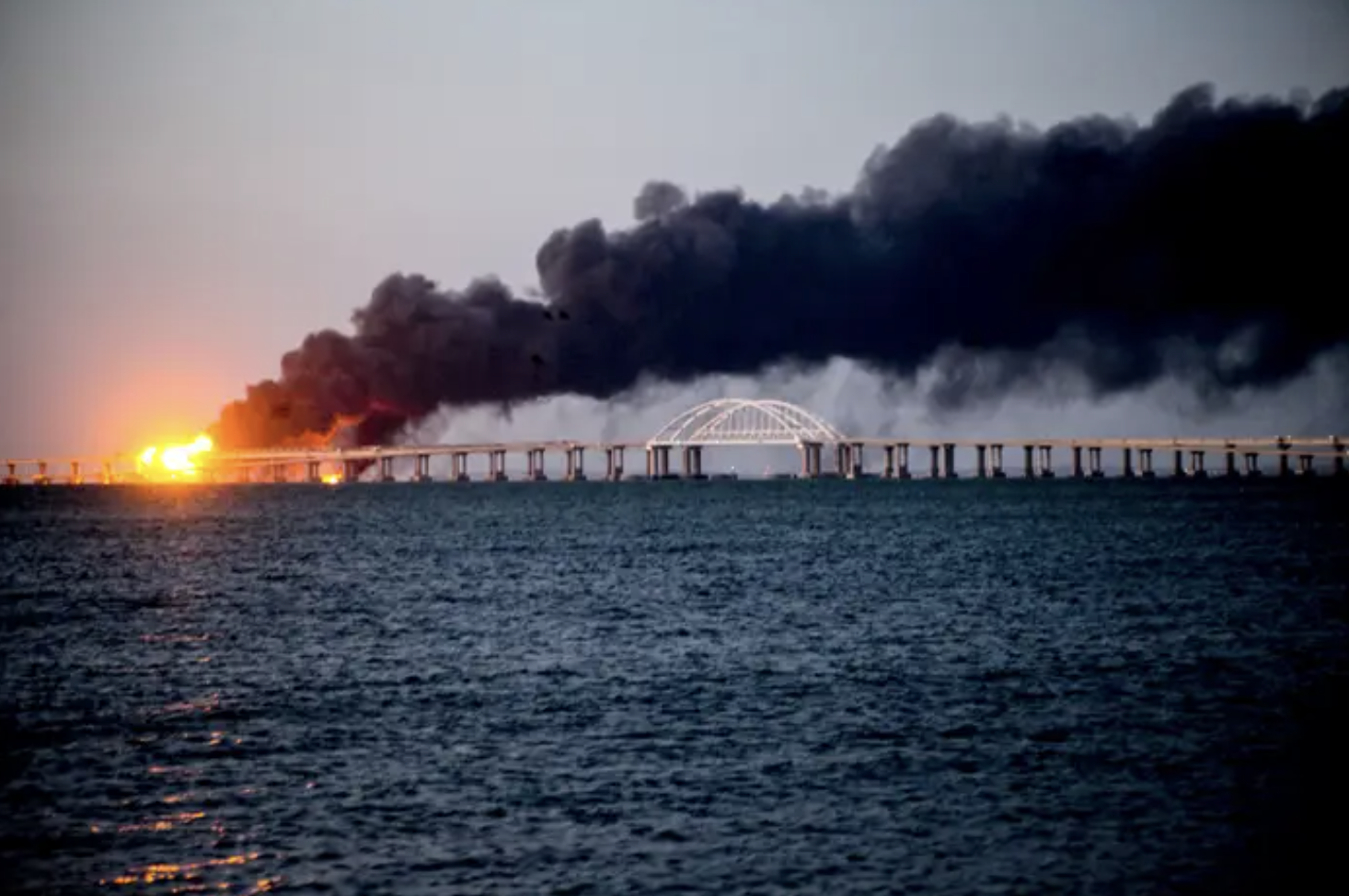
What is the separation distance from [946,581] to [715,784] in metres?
43.2

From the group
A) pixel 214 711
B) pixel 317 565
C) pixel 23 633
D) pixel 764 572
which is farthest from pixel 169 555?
pixel 214 711

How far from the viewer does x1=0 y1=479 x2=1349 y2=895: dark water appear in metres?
23.2

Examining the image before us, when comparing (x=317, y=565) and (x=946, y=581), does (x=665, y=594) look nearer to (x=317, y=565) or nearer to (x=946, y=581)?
(x=946, y=581)

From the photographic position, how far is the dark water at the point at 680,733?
23.2 m

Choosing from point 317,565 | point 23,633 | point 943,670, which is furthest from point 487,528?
point 943,670

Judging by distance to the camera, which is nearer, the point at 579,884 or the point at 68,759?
the point at 579,884

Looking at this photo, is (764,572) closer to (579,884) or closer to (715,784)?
(715,784)

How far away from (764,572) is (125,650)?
3498 centimetres

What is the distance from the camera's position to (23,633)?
52.5 meters

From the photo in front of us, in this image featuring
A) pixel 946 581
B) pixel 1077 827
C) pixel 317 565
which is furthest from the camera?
pixel 317 565

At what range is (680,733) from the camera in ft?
106

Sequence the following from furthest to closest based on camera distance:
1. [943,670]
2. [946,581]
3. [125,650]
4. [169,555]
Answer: [169,555], [946,581], [125,650], [943,670]

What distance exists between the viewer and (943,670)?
4125 cm

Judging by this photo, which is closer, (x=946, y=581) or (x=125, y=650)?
(x=125, y=650)
